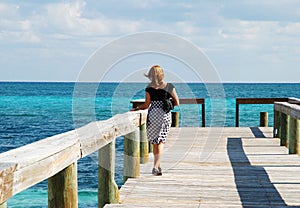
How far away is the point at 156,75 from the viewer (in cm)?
754

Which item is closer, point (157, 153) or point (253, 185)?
point (253, 185)

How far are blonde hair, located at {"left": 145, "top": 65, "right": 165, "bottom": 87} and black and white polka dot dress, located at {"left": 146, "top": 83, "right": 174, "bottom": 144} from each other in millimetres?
130

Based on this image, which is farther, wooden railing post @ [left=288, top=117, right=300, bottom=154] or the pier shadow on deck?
wooden railing post @ [left=288, top=117, right=300, bottom=154]

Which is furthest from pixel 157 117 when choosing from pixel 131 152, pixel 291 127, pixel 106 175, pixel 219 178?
pixel 291 127

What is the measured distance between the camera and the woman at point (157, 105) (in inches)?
300

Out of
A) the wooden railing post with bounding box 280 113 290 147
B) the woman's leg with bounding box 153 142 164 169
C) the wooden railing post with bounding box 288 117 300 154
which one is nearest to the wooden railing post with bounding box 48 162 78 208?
the woman's leg with bounding box 153 142 164 169

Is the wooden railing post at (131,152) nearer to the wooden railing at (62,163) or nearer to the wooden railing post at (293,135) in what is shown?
the wooden railing at (62,163)

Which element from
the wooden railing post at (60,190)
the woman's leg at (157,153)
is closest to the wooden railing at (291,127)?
the woman's leg at (157,153)

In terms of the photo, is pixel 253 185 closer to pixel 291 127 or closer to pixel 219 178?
pixel 219 178

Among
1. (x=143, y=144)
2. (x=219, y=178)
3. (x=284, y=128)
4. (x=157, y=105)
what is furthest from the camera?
(x=284, y=128)

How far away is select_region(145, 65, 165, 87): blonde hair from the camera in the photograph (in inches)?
297

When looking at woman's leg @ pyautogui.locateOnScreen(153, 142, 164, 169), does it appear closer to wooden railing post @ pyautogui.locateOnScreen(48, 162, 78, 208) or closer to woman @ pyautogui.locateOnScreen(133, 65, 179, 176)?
woman @ pyautogui.locateOnScreen(133, 65, 179, 176)

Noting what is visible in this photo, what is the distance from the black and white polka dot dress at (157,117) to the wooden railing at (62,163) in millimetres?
1046

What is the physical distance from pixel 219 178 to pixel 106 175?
231 cm
